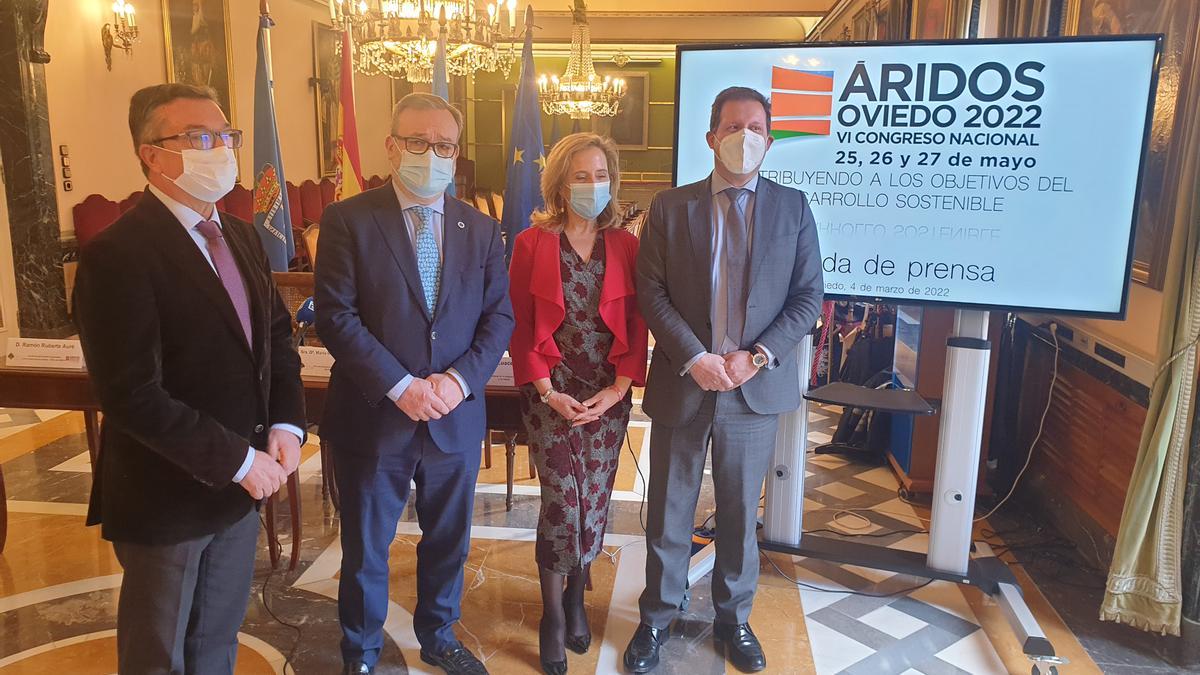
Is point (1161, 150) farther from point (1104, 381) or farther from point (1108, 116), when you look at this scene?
point (1104, 381)

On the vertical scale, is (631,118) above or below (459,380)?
above

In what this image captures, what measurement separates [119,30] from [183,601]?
21.1 feet

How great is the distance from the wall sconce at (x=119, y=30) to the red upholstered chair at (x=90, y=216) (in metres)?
1.17

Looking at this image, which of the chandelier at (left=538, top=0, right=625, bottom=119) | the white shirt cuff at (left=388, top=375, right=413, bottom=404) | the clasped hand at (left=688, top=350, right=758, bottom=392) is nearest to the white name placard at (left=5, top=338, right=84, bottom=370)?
the white shirt cuff at (left=388, top=375, right=413, bottom=404)

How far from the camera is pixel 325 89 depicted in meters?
10.0

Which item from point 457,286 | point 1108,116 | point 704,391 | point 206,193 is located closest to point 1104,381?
point 1108,116

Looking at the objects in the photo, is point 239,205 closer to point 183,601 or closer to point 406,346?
point 406,346

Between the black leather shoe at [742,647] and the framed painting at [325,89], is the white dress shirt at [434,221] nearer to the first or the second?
the black leather shoe at [742,647]

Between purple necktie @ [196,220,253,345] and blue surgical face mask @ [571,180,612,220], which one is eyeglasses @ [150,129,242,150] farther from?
blue surgical face mask @ [571,180,612,220]

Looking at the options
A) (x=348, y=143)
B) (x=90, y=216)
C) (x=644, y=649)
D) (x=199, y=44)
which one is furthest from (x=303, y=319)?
(x=199, y=44)

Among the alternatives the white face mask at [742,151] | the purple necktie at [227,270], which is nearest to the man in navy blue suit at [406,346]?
the purple necktie at [227,270]

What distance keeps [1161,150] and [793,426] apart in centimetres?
167

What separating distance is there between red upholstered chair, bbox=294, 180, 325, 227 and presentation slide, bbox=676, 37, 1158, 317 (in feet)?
22.8

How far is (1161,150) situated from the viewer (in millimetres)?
2898
